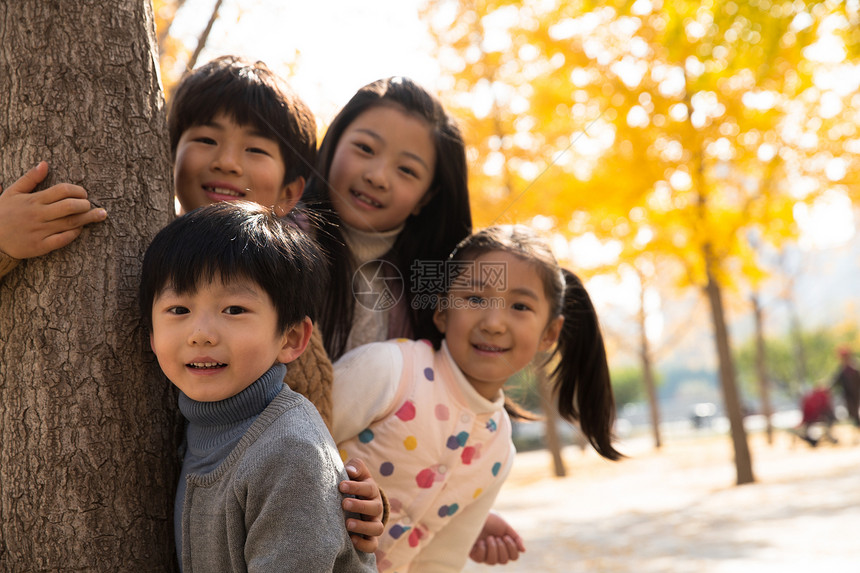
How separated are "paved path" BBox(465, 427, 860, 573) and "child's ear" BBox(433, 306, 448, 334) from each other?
3.50m

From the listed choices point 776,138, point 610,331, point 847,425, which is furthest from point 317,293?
point 610,331

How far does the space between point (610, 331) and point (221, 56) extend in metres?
18.5

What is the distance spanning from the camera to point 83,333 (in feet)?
4.99

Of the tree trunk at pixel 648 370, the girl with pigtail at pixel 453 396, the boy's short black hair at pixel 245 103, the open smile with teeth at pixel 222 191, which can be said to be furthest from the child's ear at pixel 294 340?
the tree trunk at pixel 648 370

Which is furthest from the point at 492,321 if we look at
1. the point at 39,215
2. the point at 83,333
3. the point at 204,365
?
the point at 39,215

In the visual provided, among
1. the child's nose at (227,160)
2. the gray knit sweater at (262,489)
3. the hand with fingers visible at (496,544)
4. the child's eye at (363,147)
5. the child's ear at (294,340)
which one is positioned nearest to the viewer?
the gray knit sweater at (262,489)

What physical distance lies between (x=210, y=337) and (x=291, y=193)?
2.96 feet

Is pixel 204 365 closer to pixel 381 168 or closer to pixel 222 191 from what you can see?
pixel 222 191

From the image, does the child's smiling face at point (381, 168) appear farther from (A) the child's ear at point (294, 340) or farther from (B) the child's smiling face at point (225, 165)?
(A) the child's ear at point (294, 340)

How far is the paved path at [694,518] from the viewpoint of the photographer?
16.7 feet

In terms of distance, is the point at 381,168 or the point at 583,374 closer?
the point at 381,168

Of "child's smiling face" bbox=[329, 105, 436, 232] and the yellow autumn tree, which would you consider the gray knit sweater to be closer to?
"child's smiling face" bbox=[329, 105, 436, 232]

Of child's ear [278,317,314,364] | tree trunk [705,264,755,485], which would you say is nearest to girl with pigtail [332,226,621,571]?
child's ear [278,317,314,364]

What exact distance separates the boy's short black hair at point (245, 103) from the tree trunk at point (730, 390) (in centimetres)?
674
